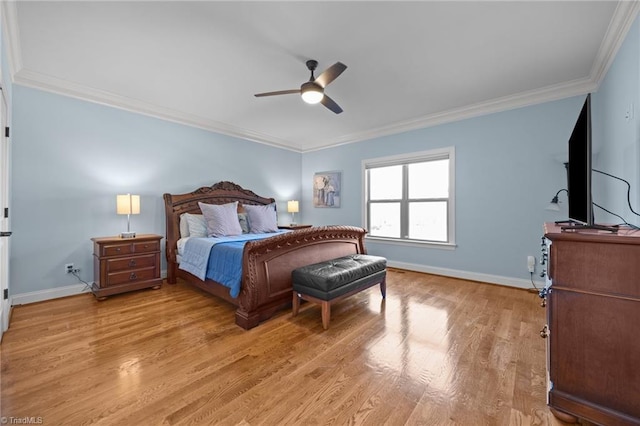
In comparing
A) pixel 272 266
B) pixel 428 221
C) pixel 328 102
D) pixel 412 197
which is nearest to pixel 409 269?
pixel 428 221

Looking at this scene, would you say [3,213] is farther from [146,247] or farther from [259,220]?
[259,220]

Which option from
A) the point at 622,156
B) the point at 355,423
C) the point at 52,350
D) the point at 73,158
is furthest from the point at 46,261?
the point at 622,156

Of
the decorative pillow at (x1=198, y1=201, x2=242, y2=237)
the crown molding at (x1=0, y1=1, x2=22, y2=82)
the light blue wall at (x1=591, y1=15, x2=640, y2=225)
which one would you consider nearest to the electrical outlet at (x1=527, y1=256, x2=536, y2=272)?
the light blue wall at (x1=591, y1=15, x2=640, y2=225)

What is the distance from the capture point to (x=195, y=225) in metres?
3.87

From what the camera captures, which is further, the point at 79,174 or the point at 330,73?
the point at 79,174

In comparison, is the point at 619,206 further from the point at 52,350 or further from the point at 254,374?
the point at 52,350

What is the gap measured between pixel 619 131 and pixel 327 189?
4.24 m

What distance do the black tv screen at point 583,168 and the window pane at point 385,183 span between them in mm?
2825

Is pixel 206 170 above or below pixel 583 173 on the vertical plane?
above

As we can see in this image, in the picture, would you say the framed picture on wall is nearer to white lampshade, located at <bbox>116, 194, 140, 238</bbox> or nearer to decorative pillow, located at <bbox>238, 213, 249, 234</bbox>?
decorative pillow, located at <bbox>238, 213, 249, 234</bbox>

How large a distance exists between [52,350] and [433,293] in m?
3.76

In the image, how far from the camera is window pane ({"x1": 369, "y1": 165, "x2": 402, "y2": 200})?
190 inches

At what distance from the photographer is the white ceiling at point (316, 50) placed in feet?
6.63

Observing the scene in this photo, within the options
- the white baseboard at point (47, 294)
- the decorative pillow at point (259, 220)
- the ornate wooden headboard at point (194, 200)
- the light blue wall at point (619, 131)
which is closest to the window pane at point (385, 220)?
the decorative pillow at point (259, 220)
